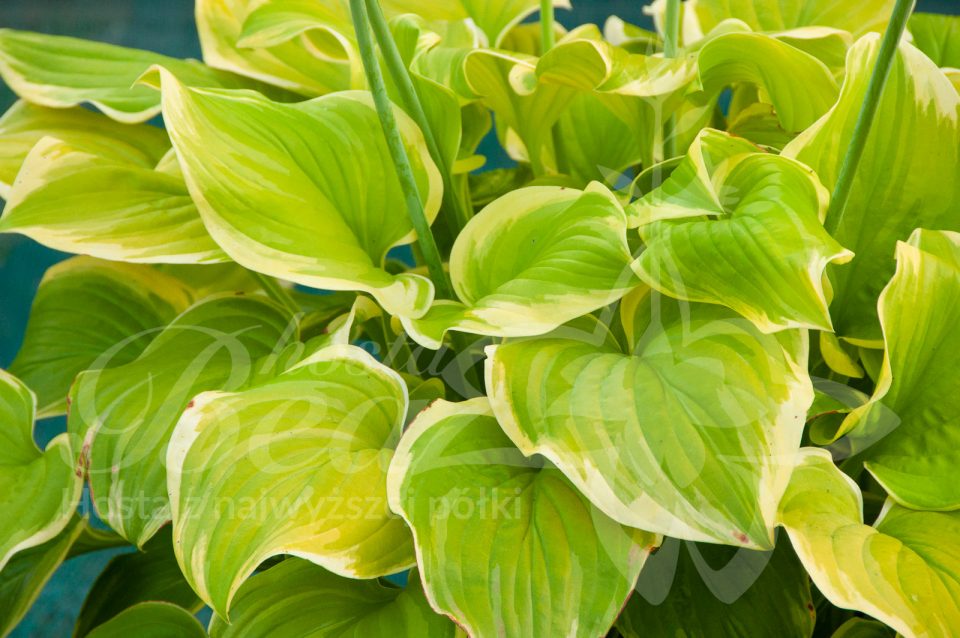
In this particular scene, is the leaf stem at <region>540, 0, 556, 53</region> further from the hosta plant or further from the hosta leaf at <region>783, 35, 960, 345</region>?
the hosta leaf at <region>783, 35, 960, 345</region>

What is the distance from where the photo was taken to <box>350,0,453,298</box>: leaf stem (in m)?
0.45

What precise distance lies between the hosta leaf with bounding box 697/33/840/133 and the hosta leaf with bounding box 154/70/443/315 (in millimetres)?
174

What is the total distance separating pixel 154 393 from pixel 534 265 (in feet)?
0.73

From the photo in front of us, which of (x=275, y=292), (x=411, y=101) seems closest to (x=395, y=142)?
(x=411, y=101)

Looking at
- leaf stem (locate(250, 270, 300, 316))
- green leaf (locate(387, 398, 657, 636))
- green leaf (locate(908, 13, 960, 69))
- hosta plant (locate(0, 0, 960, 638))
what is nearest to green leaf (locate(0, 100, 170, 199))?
hosta plant (locate(0, 0, 960, 638))

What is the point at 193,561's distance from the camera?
395 mm

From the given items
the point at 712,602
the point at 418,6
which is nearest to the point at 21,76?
the point at 418,6

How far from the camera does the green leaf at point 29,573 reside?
552 mm

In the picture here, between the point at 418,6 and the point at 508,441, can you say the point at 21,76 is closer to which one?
the point at 418,6

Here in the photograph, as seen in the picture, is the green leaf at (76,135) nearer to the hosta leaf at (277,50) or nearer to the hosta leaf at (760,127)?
the hosta leaf at (277,50)

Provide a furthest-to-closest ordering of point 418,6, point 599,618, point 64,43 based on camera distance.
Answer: point 418,6 < point 64,43 < point 599,618

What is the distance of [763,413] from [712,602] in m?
0.14

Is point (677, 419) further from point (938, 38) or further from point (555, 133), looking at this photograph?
point (938, 38)

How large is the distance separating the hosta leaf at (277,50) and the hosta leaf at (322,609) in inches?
12.6
